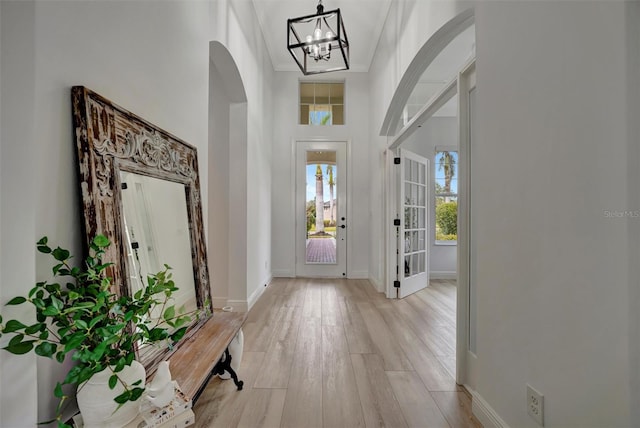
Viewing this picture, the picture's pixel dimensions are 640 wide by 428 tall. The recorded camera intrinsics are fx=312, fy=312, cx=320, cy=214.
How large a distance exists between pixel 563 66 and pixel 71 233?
1.76 meters

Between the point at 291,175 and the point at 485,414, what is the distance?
418cm

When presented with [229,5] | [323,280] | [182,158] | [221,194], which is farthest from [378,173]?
[182,158]

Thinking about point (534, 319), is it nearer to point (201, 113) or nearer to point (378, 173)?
point (201, 113)

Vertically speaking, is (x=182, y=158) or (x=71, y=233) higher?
(x=182, y=158)

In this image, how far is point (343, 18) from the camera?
390 cm

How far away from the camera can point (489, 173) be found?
159cm

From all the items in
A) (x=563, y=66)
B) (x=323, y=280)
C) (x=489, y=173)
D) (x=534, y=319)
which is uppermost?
(x=563, y=66)

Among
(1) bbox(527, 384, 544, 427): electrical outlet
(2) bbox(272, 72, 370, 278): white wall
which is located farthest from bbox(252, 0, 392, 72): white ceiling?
(1) bbox(527, 384, 544, 427): electrical outlet

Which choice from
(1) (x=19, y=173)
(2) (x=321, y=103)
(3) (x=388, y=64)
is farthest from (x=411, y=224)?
(1) (x=19, y=173)

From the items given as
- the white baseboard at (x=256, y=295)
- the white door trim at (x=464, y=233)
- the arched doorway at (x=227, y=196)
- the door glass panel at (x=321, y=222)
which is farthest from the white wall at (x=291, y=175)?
the white door trim at (x=464, y=233)

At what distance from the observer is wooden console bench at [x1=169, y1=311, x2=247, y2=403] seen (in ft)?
4.28

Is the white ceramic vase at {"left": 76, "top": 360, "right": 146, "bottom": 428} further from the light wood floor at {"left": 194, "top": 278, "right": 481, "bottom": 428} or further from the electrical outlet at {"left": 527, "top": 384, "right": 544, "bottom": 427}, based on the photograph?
the electrical outlet at {"left": 527, "top": 384, "right": 544, "bottom": 427}

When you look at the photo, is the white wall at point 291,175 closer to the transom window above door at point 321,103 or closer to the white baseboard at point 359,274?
the white baseboard at point 359,274

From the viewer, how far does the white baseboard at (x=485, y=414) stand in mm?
1454
